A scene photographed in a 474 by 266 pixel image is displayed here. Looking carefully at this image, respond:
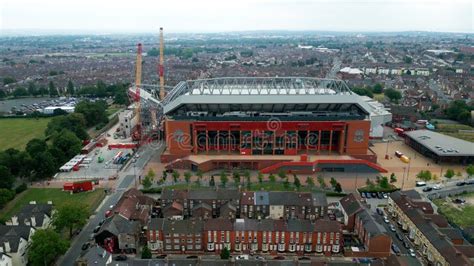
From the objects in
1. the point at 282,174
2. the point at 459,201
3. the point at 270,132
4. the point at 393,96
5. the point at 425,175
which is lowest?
the point at 459,201

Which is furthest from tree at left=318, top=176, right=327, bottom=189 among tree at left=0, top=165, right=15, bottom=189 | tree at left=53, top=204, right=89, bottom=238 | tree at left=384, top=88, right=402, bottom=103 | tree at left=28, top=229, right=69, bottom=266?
tree at left=384, top=88, right=402, bottom=103

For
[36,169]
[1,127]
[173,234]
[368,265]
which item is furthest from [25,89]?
[368,265]

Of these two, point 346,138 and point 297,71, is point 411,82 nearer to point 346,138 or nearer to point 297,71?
point 297,71

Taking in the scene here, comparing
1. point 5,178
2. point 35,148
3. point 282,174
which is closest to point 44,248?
point 5,178

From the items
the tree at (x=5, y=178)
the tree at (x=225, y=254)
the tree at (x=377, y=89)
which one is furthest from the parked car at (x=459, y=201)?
the tree at (x=377, y=89)

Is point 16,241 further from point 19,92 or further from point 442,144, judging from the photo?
point 19,92

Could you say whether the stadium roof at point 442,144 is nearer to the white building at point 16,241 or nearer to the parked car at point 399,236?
the parked car at point 399,236
